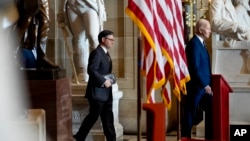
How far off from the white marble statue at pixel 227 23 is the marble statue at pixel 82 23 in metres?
1.97

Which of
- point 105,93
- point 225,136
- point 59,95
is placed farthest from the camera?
point 105,93

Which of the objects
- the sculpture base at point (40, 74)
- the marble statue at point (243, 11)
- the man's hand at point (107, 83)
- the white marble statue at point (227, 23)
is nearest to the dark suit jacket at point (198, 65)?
the man's hand at point (107, 83)

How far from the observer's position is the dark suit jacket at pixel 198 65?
24.8 ft

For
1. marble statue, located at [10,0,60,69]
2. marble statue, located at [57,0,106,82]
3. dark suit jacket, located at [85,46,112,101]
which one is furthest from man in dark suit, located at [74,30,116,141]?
marble statue, located at [10,0,60,69]

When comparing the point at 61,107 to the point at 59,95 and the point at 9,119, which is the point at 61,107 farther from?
the point at 9,119

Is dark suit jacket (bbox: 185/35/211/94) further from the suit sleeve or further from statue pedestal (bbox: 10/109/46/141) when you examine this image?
statue pedestal (bbox: 10/109/46/141)

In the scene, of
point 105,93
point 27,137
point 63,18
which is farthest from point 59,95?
point 63,18

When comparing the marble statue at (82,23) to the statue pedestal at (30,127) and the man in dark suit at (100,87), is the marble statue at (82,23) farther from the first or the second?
the statue pedestal at (30,127)

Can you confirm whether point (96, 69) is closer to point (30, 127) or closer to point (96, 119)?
point (96, 119)

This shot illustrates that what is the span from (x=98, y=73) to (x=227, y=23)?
308 cm

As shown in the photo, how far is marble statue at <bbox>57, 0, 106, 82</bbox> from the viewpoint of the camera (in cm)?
920

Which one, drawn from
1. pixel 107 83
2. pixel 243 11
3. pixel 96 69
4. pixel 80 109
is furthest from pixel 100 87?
pixel 243 11

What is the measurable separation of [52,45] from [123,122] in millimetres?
2111

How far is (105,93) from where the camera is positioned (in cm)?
786
